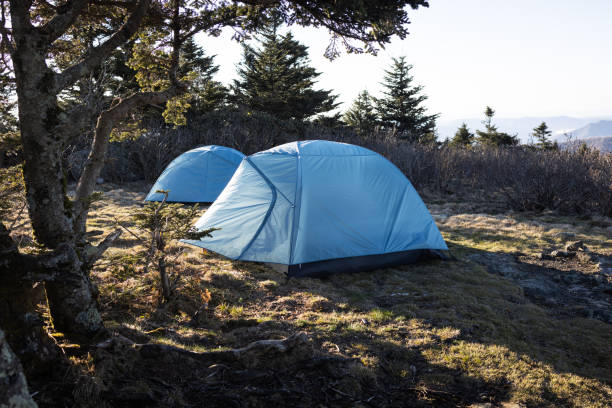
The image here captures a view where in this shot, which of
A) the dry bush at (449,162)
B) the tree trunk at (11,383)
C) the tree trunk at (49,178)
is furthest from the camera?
the dry bush at (449,162)

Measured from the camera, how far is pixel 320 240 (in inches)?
211

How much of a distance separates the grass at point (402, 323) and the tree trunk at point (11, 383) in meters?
1.66

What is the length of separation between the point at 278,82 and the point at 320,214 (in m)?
21.3

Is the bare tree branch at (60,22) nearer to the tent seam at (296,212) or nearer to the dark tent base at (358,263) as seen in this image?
the tent seam at (296,212)

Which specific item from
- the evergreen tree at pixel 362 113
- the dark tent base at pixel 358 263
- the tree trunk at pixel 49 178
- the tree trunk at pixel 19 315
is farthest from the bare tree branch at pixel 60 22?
the evergreen tree at pixel 362 113

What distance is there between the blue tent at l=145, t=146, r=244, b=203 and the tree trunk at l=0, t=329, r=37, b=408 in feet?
30.3

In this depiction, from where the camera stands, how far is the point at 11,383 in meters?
1.47

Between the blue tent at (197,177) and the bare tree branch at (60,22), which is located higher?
the bare tree branch at (60,22)

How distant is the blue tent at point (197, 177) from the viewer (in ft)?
34.7

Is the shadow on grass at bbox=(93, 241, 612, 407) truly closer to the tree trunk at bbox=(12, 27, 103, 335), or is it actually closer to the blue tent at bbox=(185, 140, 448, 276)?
the blue tent at bbox=(185, 140, 448, 276)

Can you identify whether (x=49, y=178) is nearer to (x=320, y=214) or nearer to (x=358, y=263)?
(x=320, y=214)

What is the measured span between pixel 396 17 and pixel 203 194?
27.8 feet

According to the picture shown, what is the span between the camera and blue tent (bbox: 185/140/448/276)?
538 cm

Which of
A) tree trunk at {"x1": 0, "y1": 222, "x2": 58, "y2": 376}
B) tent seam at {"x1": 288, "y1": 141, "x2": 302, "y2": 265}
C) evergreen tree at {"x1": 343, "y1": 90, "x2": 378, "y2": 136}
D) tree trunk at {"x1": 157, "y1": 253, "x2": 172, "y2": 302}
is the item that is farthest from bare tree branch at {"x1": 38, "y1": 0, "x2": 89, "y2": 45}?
A: evergreen tree at {"x1": 343, "y1": 90, "x2": 378, "y2": 136}
